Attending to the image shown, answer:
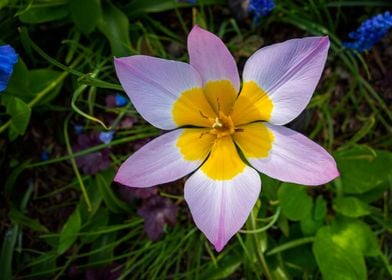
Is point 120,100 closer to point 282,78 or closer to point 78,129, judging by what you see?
point 78,129

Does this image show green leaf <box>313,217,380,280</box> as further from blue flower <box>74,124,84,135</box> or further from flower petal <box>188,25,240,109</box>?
blue flower <box>74,124,84,135</box>

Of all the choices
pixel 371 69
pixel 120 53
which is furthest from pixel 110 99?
pixel 371 69

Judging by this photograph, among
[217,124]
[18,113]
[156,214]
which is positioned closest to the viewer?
[217,124]

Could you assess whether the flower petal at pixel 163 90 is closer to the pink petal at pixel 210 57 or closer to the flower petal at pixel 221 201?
the pink petal at pixel 210 57

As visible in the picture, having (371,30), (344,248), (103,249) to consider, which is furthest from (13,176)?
(371,30)

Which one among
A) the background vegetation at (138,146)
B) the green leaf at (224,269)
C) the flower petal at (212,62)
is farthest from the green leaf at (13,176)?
the flower petal at (212,62)

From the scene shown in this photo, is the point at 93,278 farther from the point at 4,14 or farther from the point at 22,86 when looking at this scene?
the point at 4,14
